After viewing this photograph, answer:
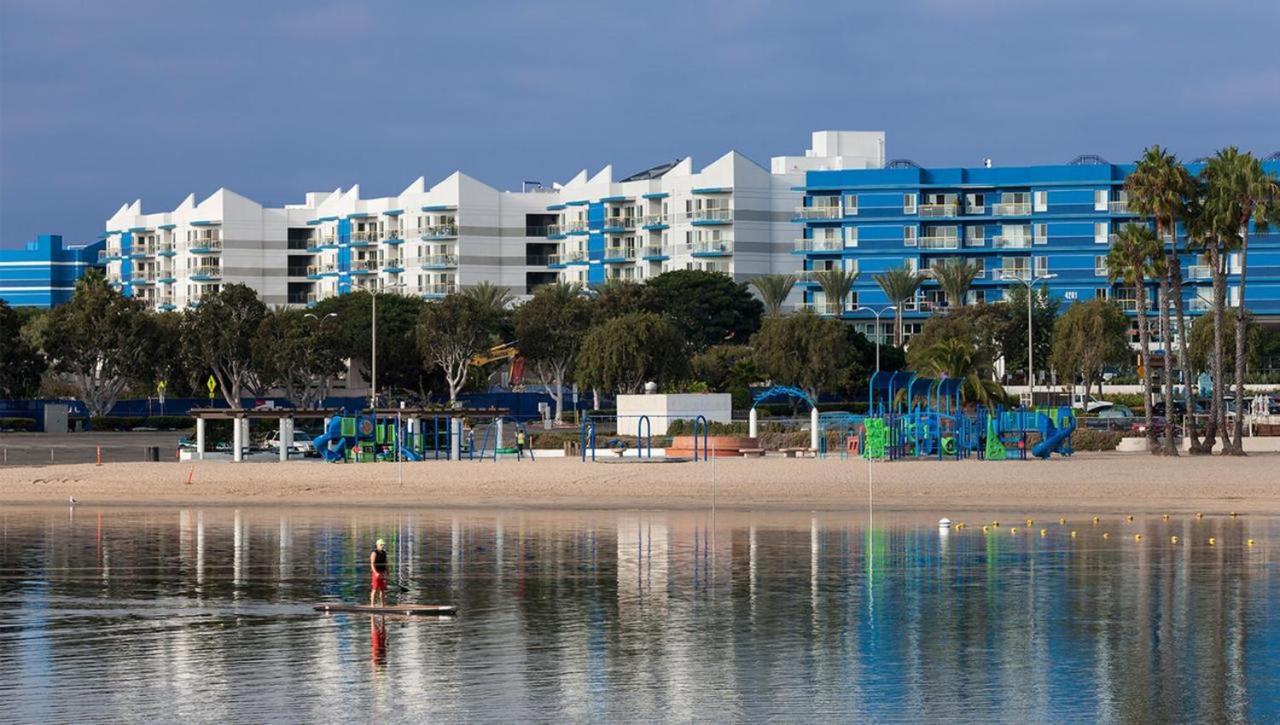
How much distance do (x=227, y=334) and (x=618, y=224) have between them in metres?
63.0

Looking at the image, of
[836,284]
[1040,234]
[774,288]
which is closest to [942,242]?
[1040,234]

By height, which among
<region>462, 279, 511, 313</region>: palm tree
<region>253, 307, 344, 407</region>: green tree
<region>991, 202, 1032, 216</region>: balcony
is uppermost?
<region>991, 202, 1032, 216</region>: balcony

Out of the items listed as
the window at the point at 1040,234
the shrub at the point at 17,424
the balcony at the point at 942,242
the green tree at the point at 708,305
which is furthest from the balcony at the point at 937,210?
the shrub at the point at 17,424

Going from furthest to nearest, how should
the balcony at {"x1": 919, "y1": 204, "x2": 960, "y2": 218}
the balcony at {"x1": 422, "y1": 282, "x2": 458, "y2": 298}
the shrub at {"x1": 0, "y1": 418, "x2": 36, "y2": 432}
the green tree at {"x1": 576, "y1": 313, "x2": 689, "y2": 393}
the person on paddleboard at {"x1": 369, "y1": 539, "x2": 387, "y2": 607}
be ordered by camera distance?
the balcony at {"x1": 422, "y1": 282, "x2": 458, "y2": 298} < the balcony at {"x1": 919, "y1": 204, "x2": 960, "y2": 218} < the green tree at {"x1": 576, "y1": 313, "x2": 689, "y2": 393} < the shrub at {"x1": 0, "y1": 418, "x2": 36, "y2": 432} < the person on paddleboard at {"x1": 369, "y1": 539, "x2": 387, "y2": 607}

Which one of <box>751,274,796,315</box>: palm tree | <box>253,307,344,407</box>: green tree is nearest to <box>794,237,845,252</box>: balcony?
<box>751,274,796,315</box>: palm tree

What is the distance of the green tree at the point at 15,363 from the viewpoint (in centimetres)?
11294

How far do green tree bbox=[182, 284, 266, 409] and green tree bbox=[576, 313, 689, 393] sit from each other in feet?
75.6

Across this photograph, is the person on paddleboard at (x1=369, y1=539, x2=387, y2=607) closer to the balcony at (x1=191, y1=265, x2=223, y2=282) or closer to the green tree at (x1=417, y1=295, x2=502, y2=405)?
the green tree at (x1=417, y1=295, x2=502, y2=405)

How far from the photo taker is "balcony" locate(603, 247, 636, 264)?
169875mm

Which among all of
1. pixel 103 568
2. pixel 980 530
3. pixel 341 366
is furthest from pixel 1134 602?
pixel 341 366

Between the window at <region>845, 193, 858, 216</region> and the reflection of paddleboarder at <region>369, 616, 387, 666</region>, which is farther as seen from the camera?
the window at <region>845, 193, 858, 216</region>

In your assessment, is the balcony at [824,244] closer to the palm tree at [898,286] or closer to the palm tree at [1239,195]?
the palm tree at [898,286]

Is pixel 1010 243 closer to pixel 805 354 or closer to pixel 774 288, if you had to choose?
pixel 774 288

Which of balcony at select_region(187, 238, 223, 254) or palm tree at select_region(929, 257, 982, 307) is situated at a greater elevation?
balcony at select_region(187, 238, 223, 254)
